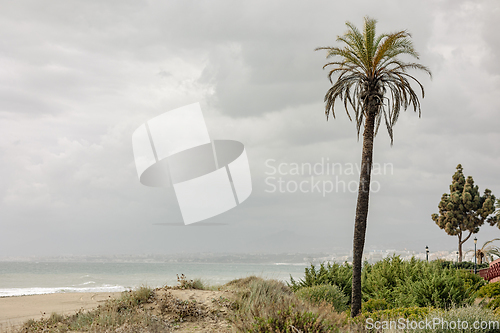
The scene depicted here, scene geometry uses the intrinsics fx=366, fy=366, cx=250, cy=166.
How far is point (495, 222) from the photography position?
46.8m

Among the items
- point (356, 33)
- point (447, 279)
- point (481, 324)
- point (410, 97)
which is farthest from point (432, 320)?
point (356, 33)

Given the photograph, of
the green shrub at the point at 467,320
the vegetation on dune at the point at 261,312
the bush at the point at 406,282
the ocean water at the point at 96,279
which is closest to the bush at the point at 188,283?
the vegetation on dune at the point at 261,312

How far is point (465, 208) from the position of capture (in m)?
46.6

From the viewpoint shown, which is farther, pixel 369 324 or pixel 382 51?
pixel 382 51

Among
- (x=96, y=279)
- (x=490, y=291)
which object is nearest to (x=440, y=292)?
(x=490, y=291)

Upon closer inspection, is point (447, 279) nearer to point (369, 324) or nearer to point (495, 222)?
point (369, 324)

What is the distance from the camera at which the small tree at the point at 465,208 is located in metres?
45.9

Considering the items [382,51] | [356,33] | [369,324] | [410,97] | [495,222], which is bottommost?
[369,324]

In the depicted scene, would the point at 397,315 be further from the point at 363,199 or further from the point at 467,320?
the point at 363,199

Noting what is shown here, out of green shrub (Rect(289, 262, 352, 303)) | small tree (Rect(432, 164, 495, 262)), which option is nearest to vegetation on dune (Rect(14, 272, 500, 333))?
green shrub (Rect(289, 262, 352, 303))

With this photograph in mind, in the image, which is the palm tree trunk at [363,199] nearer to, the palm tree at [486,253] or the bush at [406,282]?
the bush at [406,282]

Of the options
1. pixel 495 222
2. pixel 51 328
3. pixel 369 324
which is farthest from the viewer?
pixel 495 222

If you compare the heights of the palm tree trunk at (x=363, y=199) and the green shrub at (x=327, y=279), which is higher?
the palm tree trunk at (x=363, y=199)

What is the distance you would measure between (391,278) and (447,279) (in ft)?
13.0
